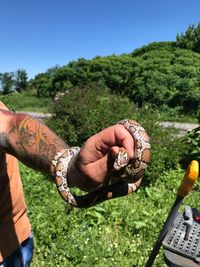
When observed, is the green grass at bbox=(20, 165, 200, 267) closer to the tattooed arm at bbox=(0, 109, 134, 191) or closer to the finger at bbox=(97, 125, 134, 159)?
the tattooed arm at bbox=(0, 109, 134, 191)

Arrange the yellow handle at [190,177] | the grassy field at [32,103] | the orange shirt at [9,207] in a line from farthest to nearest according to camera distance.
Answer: the grassy field at [32,103] → the orange shirt at [9,207] → the yellow handle at [190,177]

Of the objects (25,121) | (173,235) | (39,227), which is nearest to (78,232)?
(39,227)

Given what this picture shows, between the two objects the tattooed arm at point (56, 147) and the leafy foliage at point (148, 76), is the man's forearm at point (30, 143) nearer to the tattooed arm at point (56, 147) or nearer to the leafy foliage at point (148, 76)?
the tattooed arm at point (56, 147)

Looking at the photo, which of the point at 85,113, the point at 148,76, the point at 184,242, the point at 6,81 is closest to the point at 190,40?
the point at 148,76

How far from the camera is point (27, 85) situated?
176 ft

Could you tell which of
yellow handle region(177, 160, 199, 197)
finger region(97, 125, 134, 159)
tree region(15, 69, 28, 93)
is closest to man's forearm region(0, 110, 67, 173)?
finger region(97, 125, 134, 159)

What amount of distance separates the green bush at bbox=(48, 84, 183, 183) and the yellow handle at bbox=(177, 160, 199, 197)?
6.37 metres

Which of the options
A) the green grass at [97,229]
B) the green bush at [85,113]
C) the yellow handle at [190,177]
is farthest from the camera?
the green bush at [85,113]

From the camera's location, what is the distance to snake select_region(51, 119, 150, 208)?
5.65 ft

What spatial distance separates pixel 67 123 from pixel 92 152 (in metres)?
8.94

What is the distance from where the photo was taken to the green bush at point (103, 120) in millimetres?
9117

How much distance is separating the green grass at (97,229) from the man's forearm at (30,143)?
366 centimetres

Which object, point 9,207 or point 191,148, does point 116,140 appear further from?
point 191,148

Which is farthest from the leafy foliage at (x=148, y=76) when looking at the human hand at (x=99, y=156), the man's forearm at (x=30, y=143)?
the human hand at (x=99, y=156)
